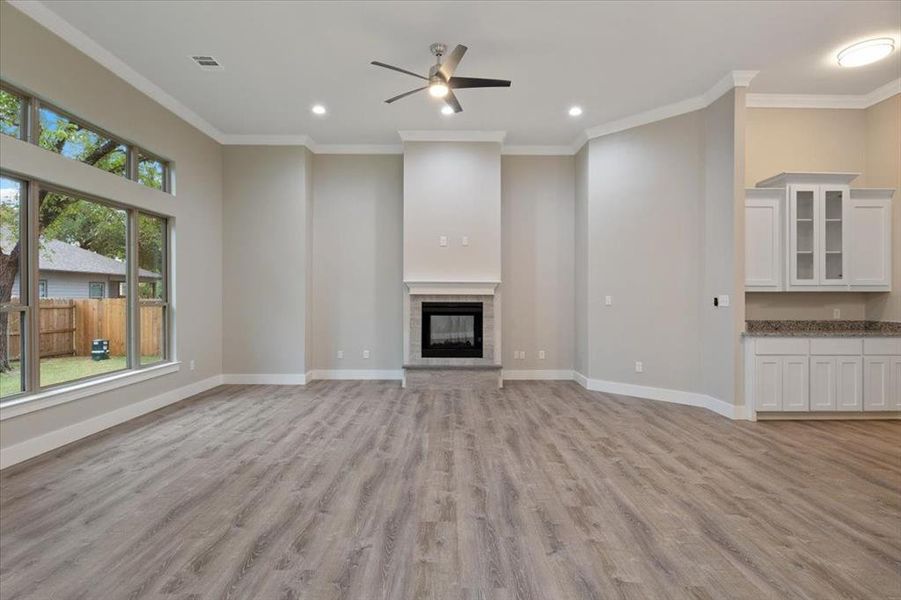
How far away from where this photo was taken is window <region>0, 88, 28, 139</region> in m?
3.15

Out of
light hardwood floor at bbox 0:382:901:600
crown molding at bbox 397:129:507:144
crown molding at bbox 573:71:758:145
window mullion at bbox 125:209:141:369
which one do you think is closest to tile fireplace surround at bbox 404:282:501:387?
light hardwood floor at bbox 0:382:901:600

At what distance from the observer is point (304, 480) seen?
9.43 ft

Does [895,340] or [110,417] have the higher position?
[895,340]

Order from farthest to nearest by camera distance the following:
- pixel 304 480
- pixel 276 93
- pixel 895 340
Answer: pixel 276 93, pixel 895 340, pixel 304 480

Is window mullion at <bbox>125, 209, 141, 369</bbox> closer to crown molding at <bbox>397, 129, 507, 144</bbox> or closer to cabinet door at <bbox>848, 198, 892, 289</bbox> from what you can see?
crown molding at <bbox>397, 129, 507, 144</bbox>

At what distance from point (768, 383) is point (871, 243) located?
198 cm

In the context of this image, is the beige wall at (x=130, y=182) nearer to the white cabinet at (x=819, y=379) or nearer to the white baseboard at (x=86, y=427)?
the white baseboard at (x=86, y=427)

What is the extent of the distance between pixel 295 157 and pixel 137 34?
8.02 ft

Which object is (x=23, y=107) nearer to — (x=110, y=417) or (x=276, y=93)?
(x=276, y=93)

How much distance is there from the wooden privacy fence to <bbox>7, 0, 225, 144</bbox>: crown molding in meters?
2.19

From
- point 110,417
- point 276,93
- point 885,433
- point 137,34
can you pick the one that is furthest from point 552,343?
point 137,34

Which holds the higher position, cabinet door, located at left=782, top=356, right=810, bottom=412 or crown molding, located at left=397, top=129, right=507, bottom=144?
crown molding, located at left=397, top=129, right=507, bottom=144

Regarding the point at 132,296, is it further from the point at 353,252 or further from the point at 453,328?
the point at 453,328

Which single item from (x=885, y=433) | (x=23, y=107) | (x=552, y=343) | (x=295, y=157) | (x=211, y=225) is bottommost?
(x=885, y=433)
